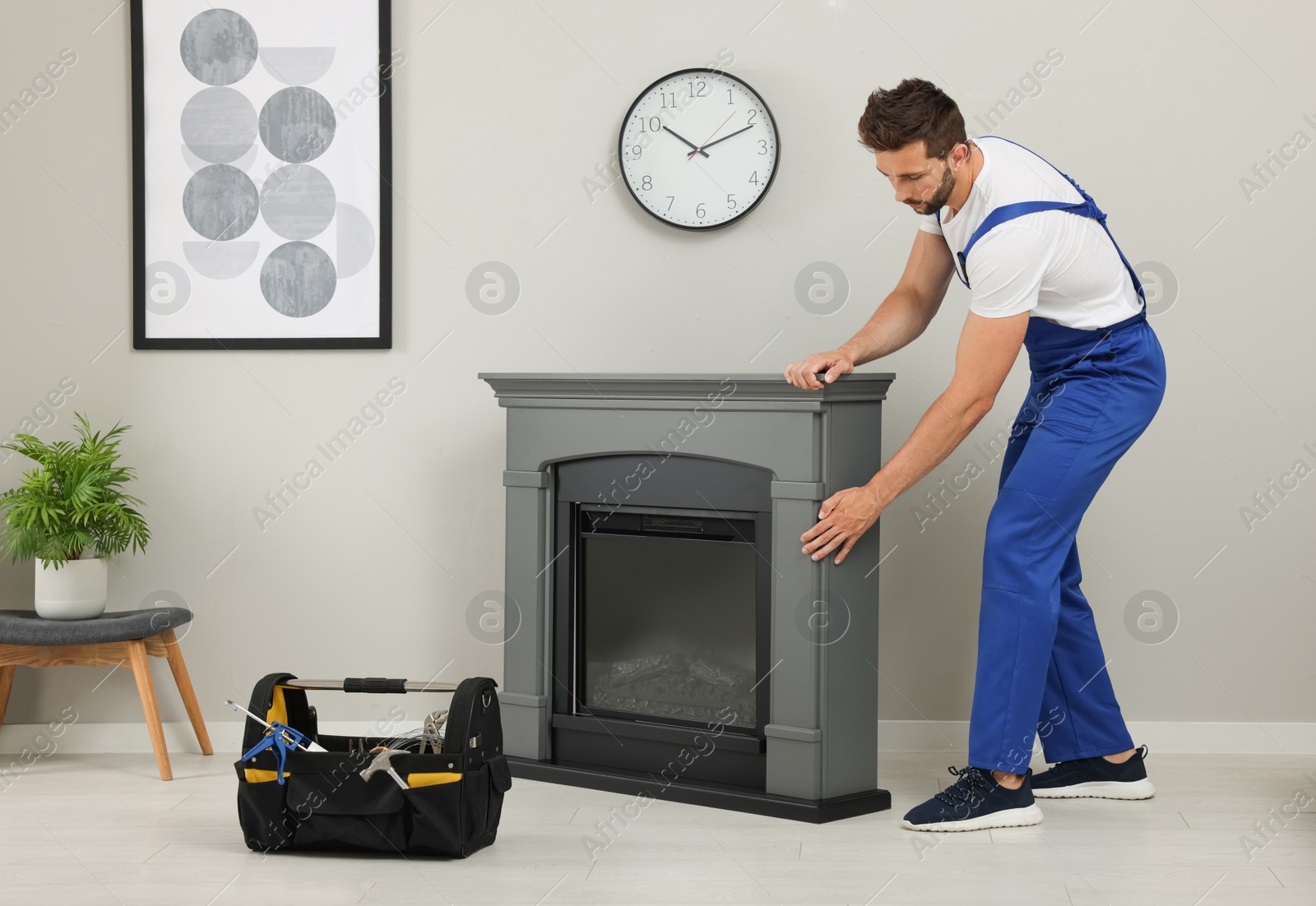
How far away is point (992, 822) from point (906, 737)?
605 millimetres

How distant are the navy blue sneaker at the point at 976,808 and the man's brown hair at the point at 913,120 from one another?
120cm

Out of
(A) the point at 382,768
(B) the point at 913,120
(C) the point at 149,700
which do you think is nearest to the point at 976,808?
(A) the point at 382,768

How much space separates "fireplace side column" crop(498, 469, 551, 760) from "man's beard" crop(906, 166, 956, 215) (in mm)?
985

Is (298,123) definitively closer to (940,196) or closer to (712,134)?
(712,134)

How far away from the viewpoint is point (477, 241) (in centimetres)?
287

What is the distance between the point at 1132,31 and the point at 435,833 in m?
2.37

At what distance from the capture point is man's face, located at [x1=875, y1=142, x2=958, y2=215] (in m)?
2.13

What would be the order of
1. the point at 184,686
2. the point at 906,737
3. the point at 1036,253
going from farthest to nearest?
the point at 906,737, the point at 184,686, the point at 1036,253

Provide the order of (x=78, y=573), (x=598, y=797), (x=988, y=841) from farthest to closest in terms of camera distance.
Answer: (x=78, y=573)
(x=598, y=797)
(x=988, y=841)

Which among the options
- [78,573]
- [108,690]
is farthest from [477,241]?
[108,690]

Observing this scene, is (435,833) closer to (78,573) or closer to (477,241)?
(78,573)

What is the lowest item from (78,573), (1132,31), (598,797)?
(598,797)

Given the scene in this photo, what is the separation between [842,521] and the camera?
2.23m

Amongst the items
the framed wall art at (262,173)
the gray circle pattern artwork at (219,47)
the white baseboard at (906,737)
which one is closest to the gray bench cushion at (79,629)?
the white baseboard at (906,737)
